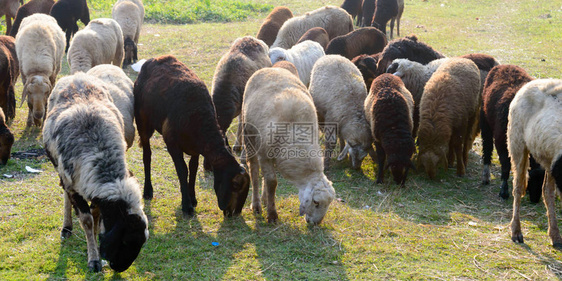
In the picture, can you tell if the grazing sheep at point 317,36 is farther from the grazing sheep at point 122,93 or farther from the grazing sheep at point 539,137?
the grazing sheep at point 539,137

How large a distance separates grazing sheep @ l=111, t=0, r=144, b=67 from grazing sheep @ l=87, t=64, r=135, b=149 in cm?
612

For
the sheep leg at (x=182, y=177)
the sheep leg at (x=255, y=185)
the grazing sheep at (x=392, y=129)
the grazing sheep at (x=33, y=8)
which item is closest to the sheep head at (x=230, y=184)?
the sheep leg at (x=255, y=185)

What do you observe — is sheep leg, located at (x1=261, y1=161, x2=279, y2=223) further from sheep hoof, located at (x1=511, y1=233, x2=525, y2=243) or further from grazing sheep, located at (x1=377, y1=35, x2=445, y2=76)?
grazing sheep, located at (x1=377, y1=35, x2=445, y2=76)

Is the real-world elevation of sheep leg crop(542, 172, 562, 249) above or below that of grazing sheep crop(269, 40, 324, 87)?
below

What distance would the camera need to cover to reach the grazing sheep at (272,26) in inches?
516

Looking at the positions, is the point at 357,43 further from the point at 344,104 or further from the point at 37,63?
the point at 37,63

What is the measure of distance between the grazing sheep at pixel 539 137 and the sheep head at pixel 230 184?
9.65ft

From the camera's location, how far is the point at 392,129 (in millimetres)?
7074

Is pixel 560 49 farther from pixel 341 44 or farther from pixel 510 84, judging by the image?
pixel 510 84

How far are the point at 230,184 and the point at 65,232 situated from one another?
180 centimetres

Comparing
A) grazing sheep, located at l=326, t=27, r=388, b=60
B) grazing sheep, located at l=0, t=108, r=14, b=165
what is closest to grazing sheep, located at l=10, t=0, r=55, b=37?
grazing sheep, located at l=0, t=108, r=14, b=165

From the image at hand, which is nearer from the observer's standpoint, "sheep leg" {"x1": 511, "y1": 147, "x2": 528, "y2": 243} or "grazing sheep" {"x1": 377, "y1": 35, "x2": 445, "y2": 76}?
"sheep leg" {"x1": 511, "y1": 147, "x2": 528, "y2": 243}

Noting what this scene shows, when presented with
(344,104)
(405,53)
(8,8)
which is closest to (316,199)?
(344,104)

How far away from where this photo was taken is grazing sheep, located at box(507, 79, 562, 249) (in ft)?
17.1
